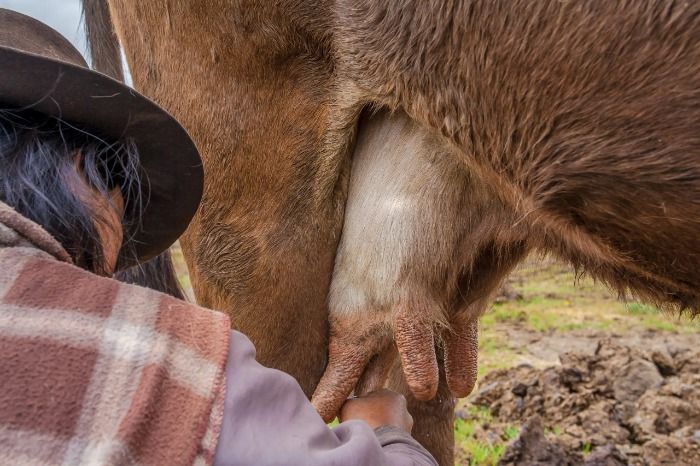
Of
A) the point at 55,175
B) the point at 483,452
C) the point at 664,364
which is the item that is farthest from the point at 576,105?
the point at 664,364

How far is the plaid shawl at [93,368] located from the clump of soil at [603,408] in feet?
7.50

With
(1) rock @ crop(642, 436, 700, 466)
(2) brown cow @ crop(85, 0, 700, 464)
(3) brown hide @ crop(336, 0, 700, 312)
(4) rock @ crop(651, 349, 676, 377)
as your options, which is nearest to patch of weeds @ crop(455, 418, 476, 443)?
(1) rock @ crop(642, 436, 700, 466)

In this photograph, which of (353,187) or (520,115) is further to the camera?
(353,187)

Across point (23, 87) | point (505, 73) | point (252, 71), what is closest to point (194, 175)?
point (23, 87)

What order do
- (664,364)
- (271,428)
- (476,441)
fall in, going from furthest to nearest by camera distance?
(664,364)
(476,441)
(271,428)

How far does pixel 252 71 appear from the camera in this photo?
5.93ft

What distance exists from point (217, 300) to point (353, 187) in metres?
0.58

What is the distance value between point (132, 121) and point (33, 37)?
31cm

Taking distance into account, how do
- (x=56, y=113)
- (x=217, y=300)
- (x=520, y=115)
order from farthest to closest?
1. (x=217, y=300)
2. (x=520, y=115)
3. (x=56, y=113)

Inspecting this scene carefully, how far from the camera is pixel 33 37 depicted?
1.26 metres

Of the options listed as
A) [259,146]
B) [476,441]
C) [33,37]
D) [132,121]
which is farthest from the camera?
[476,441]

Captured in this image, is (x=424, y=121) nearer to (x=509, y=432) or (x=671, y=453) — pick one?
(x=671, y=453)

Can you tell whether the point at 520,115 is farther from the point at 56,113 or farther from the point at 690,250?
the point at 56,113

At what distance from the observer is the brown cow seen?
129 cm
